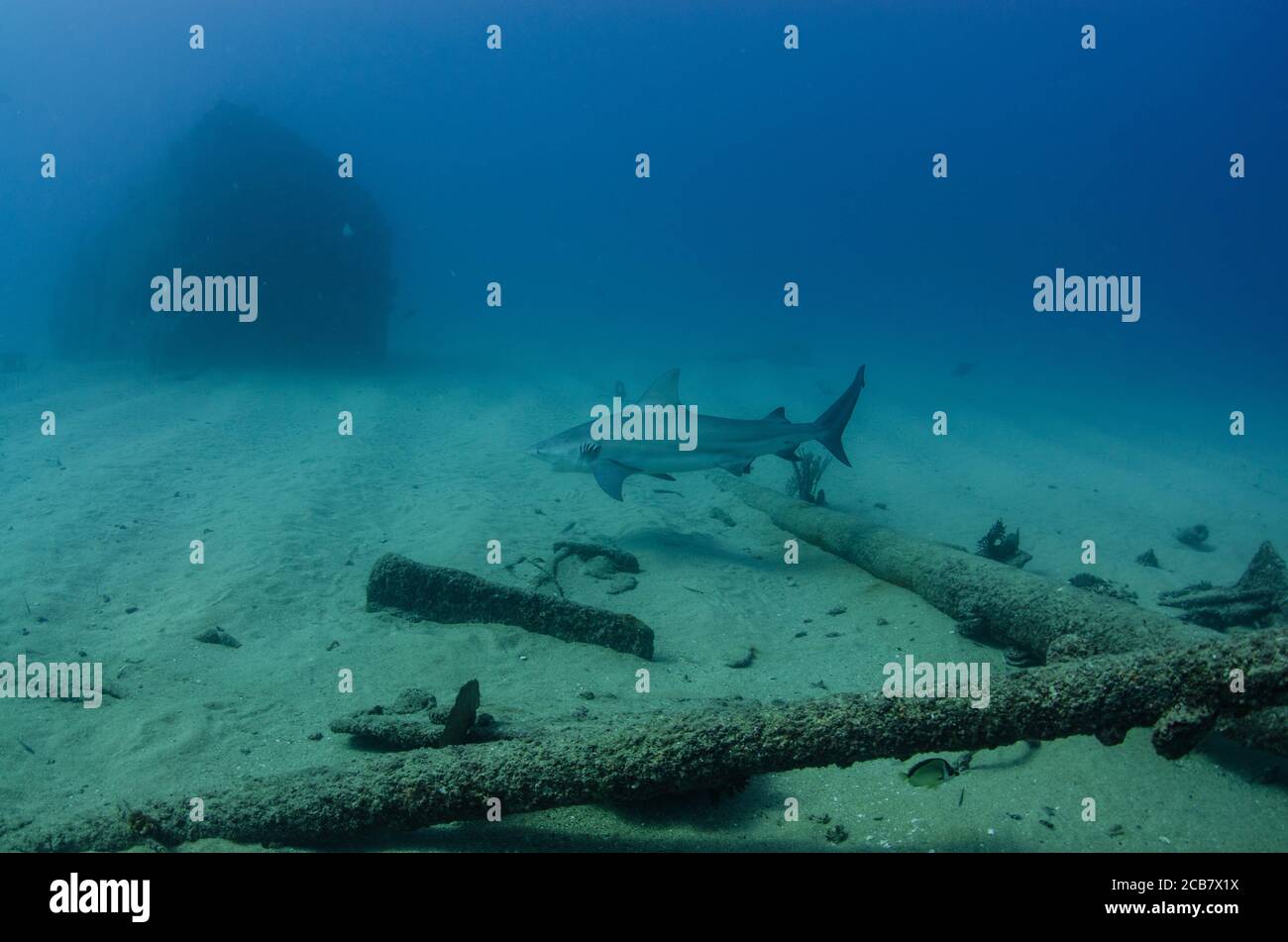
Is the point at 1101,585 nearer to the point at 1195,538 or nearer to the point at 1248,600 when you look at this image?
the point at 1248,600

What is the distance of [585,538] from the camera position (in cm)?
1023

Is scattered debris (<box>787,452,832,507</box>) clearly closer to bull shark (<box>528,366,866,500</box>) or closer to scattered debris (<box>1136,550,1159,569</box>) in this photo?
bull shark (<box>528,366,866,500</box>)

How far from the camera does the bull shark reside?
32.5 ft

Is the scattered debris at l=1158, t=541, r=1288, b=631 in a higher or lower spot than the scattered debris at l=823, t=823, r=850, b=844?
higher

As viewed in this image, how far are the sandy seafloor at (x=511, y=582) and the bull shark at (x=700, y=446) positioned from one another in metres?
1.16

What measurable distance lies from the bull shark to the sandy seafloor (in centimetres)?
116

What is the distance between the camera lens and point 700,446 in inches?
393

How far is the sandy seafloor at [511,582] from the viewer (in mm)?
3795

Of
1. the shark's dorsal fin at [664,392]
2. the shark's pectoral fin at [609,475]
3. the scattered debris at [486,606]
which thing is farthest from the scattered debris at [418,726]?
the shark's dorsal fin at [664,392]

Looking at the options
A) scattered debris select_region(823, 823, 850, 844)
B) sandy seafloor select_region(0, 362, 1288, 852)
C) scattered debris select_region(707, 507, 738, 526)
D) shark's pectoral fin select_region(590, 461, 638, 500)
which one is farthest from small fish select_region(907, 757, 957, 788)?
scattered debris select_region(707, 507, 738, 526)

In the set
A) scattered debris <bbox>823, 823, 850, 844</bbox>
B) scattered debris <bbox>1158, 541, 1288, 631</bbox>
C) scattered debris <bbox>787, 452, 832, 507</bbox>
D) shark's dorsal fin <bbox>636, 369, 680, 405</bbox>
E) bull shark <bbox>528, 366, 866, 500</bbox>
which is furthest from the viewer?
scattered debris <bbox>787, 452, 832, 507</bbox>

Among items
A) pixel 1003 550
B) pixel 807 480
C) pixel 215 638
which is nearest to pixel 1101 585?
pixel 1003 550
